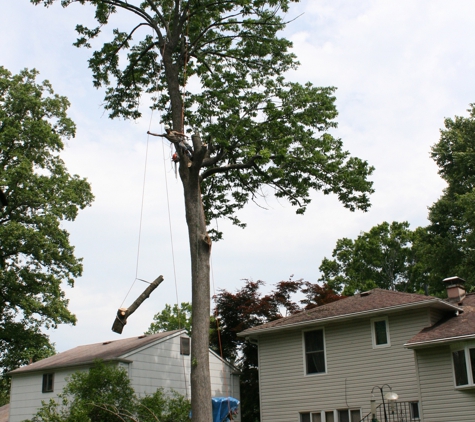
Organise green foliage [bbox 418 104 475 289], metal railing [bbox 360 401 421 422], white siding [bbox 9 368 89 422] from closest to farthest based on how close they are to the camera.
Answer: metal railing [bbox 360 401 421 422] < white siding [bbox 9 368 89 422] < green foliage [bbox 418 104 475 289]

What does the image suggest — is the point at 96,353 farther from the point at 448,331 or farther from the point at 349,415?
the point at 448,331

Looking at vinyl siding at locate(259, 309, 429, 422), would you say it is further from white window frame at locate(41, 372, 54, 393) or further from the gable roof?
white window frame at locate(41, 372, 54, 393)

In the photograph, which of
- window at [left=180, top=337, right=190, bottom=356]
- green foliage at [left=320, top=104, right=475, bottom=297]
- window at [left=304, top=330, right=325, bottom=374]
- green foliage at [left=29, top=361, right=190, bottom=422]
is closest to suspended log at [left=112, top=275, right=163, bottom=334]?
green foliage at [left=29, top=361, right=190, bottom=422]

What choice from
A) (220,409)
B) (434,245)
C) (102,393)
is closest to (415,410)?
(220,409)

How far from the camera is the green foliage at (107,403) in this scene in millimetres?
13523

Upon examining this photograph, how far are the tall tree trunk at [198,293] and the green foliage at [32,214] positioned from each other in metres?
12.6

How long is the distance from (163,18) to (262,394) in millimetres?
12192

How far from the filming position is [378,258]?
4472 cm

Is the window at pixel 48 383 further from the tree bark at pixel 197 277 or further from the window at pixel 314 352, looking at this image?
the tree bark at pixel 197 277

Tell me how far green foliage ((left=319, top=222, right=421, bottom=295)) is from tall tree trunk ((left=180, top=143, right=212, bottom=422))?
31689mm

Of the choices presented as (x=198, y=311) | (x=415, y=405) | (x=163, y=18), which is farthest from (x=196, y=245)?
(x=415, y=405)

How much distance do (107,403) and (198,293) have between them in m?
3.63

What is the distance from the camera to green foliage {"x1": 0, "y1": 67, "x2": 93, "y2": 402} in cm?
2455

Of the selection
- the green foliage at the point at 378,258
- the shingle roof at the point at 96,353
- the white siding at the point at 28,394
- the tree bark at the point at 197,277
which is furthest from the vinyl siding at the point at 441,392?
the green foliage at the point at 378,258
